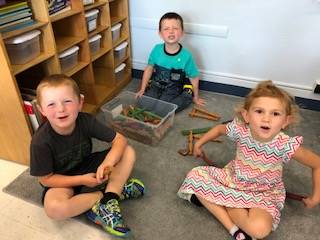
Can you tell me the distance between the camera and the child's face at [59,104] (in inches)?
36.1

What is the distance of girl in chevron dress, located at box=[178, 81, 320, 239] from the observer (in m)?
0.94

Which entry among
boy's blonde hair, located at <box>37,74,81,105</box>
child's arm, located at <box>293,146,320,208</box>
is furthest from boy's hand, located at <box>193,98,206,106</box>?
boy's blonde hair, located at <box>37,74,81,105</box>

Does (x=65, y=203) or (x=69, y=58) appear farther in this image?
(x=69, y=58)

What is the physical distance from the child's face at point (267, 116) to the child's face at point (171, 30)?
81cm

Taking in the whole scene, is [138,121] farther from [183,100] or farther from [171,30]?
[171,30]

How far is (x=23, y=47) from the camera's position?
45.7 inches

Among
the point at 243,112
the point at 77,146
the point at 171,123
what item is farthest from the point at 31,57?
the point at 243,112

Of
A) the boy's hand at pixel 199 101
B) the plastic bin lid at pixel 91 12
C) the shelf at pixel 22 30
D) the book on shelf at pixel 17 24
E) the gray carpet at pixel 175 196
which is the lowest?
the gray carpet at pixel 175 196

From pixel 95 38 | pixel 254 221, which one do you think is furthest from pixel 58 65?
pixel 254 221

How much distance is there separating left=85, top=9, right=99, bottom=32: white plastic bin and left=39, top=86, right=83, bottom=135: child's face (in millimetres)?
709

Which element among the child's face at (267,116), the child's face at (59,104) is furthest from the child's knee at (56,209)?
the child's face at (267,116)

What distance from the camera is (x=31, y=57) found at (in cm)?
121

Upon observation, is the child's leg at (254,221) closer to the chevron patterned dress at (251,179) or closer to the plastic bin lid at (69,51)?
the chevron patterned dress at (251,179)

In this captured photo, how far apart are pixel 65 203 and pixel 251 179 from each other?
0.67 m
